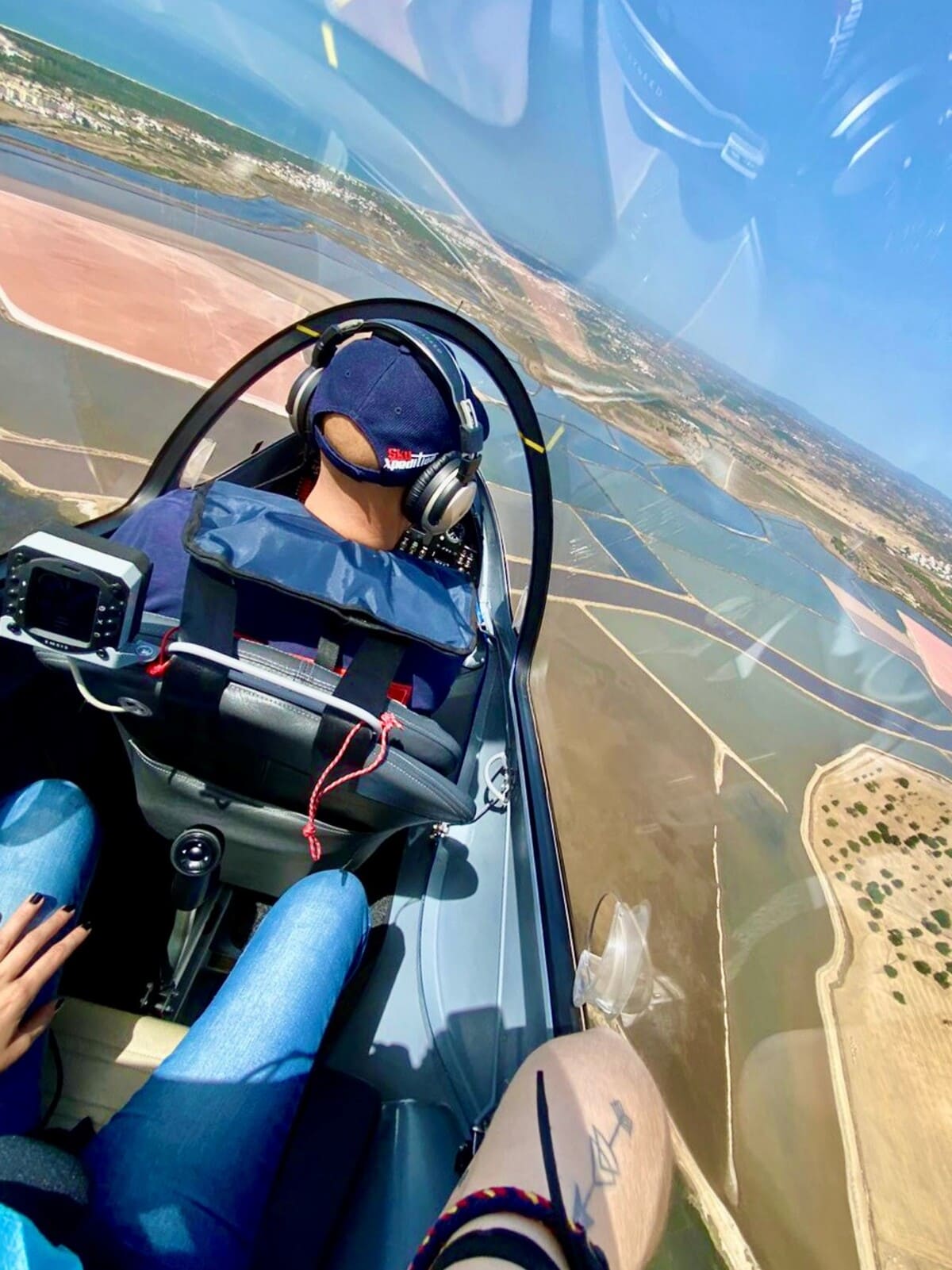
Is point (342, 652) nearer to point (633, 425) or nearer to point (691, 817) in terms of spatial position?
point (691, 817)

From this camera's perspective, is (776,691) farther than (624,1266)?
Yes

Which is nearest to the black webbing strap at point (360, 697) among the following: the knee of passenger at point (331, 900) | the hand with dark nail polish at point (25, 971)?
the knee of passenger at point (331, 900)

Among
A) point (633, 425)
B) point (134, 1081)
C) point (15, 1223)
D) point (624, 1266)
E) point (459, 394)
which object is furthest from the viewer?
point (633, 425)

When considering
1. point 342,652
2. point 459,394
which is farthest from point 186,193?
point 342,652

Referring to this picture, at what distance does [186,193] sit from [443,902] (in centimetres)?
537

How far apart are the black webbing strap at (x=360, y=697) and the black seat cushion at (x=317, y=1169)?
1.82ft

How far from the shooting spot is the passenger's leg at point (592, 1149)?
0.64 meters

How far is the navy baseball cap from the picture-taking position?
41.6 inches

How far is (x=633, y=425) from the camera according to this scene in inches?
514

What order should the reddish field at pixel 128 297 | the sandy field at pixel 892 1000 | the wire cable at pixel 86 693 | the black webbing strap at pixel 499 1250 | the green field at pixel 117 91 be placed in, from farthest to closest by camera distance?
1. the sandy field at pixel 892 1000
2. the green field at pixel 117 91
3. the reddish field at pixel 128 297
4. the wire cable at pixel 86 693
5. the black webbing strap at pixel 499 1250

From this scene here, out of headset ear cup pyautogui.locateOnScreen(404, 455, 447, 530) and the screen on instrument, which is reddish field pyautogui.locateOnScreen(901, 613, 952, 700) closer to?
headset ear cup pyautogui.locateOnScreen(404, 455, 447, 530)

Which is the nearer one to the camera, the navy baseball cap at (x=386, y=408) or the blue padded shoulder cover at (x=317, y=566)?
the blue padded shoulder cover at (x=317, y=566)

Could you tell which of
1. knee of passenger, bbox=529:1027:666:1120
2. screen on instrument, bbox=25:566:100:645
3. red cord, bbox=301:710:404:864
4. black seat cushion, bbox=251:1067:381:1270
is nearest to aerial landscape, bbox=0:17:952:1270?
knee of passenger, bbox=529:1027:666:1120

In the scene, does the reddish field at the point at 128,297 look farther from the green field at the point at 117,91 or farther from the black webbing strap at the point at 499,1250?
the black webbing strap at the point at 499,1250
